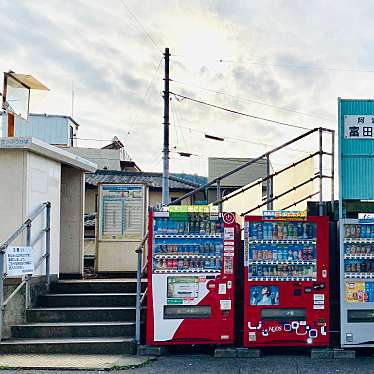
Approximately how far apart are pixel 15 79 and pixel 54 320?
4.07 meters

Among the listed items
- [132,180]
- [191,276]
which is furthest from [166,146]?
[191,276]

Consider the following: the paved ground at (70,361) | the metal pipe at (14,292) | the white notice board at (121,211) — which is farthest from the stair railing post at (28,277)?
the white notice board at (121,211)

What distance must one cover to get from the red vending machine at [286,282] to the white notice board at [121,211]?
3.59m

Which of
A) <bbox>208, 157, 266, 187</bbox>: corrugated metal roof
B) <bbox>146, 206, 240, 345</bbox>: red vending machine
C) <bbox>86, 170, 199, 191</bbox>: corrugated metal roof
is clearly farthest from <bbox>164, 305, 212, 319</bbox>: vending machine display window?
<bbox>208, 157, 266, 187</bbox>: corrugated metal roof

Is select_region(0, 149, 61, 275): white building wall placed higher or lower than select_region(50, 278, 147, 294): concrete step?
higher

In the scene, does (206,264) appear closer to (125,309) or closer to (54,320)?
(125,309)

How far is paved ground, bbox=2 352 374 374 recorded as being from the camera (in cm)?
592

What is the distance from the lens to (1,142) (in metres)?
7.36

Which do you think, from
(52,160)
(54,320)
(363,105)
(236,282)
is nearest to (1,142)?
(52,160)

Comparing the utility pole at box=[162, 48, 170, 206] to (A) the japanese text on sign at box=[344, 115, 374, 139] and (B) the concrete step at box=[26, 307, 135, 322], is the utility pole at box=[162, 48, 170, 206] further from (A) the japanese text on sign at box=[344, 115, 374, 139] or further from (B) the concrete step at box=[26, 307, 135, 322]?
(A) the japanese text on sign at box=[344, 115, 374, 139]

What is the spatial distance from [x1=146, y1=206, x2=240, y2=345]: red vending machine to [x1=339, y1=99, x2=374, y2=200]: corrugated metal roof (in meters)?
1.80

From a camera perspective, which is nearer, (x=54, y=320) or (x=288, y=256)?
(x=288, y=256)

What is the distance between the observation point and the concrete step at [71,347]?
6590 mm

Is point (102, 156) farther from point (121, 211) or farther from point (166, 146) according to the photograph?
point (121, 211)
